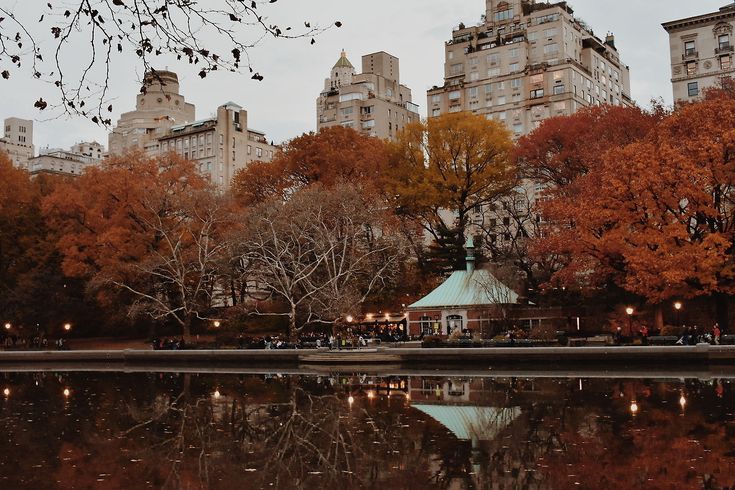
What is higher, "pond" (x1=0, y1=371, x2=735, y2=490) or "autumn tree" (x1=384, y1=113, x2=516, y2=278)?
"autumn tree" (x1=384, y1=113, x2=516, y2=278)

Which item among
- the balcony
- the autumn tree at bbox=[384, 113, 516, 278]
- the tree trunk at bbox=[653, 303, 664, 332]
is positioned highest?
the balcony

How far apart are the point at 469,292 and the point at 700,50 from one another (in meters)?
43.2

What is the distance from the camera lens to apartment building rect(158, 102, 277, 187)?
12475 centimetres

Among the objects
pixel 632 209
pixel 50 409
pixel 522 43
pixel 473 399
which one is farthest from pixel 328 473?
pixel 522 43

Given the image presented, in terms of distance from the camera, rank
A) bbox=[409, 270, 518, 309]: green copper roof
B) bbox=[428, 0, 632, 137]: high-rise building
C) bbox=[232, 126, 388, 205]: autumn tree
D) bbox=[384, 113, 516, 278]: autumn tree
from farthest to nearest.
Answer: bbox=[428, 0, 632, 137]: high-rise building → bbox=[232, 126, 388, 205]: autumn tree → bbox=[384, 113, 516, 278]: autumn tree → bbox=[409, 270, 518, 309]: green copper roof

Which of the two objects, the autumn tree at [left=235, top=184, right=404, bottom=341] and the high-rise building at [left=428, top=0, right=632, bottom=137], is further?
the high-rise building at [left=428, top=0, right=632, bottom=137]

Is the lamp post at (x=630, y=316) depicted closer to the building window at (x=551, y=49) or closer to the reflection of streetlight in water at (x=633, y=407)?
the reflection of streetlight in water at (x=633, y=407)

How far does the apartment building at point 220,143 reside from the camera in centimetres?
12475

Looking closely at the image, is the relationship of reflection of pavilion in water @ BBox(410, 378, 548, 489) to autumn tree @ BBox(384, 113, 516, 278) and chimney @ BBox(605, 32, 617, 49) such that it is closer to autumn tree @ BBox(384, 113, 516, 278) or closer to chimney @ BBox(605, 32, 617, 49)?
autumn tree @ BBox(384, 113, 516, 278)

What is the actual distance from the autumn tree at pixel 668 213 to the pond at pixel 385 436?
12.8 metres

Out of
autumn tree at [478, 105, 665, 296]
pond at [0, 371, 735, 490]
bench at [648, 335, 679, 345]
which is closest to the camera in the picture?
pond at [0, 371, 735, 490]

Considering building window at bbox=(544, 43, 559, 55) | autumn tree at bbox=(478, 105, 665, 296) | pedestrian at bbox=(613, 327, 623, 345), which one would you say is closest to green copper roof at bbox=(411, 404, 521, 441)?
pedestrian at bbox=(613, 327, 623, 345)

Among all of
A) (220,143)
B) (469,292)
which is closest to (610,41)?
(220,143)

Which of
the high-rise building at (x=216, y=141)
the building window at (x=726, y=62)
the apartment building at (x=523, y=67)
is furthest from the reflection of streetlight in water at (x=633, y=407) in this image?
the high-rise building at (x=216, y=141)
